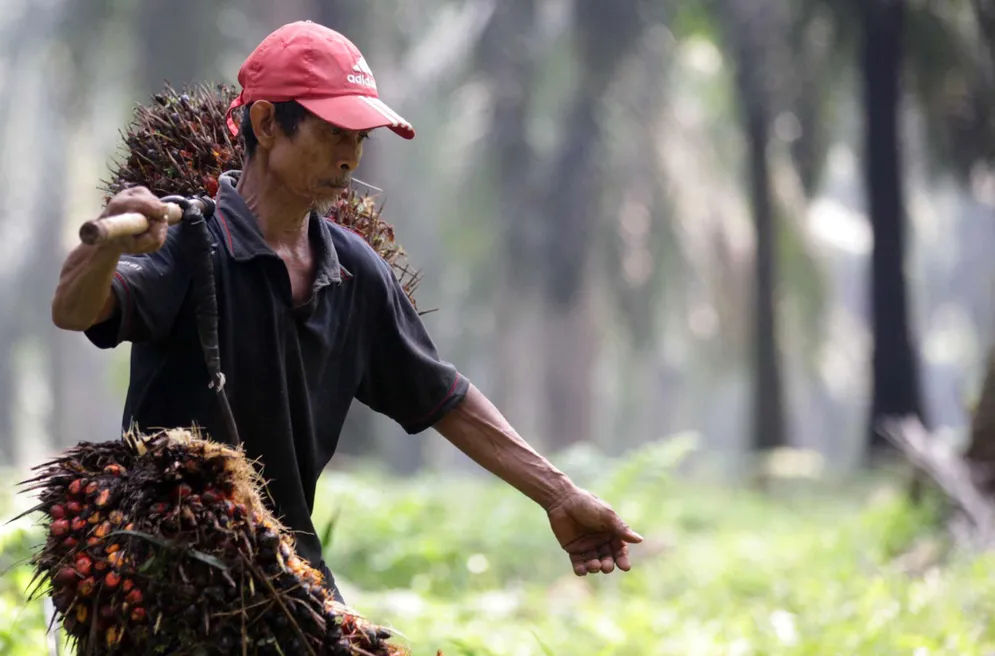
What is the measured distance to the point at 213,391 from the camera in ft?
9.30

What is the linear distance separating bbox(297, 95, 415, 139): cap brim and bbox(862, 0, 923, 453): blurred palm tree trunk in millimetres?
14352

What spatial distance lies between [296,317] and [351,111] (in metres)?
0.48

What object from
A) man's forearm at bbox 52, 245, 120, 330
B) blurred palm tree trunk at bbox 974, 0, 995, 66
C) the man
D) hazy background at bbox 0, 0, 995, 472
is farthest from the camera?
hazy background at bbox 0, 0, 995, 472

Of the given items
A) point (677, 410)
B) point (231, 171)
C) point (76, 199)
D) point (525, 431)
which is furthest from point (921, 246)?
point (231, 171)

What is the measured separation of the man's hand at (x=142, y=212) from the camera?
2455 millimetres

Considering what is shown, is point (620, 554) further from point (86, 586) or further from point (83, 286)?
point (83, 286)

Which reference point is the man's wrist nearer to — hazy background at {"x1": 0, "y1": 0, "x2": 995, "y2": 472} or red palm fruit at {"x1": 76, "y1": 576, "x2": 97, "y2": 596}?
red palm fruit at {"x1": 76, "y1": 576, "x2": 97, "y2": 596}

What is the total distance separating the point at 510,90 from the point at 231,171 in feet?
59.7

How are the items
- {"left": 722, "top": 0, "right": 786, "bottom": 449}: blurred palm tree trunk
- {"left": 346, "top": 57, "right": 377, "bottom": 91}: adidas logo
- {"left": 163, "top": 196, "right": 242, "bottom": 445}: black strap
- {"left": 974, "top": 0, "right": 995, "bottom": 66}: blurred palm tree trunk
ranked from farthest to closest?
1. {"left": 722, "top": 0, "right": 786, "bottom": 449}: blurred palm tree trunk
2. {"left": 974, "top": 0, "right": 995, "bottom": 66}: blurred palm tree trunk
3. {"left": 346, "top": 57, "right": 377, "bottom": 91}: adidas logo
4. {"left": 163, "top": 196, "right": 242, "bottom": 445}: black strap

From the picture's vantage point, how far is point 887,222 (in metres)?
16.5

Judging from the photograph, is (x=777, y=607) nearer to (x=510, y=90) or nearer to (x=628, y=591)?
(x=628, y=591)

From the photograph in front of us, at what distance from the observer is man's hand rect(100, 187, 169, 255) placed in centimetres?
246

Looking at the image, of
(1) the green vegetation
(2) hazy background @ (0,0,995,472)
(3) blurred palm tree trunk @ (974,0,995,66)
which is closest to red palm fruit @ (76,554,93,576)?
(1) the green vegetation

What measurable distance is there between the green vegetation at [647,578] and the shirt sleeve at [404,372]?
3.33 feet
